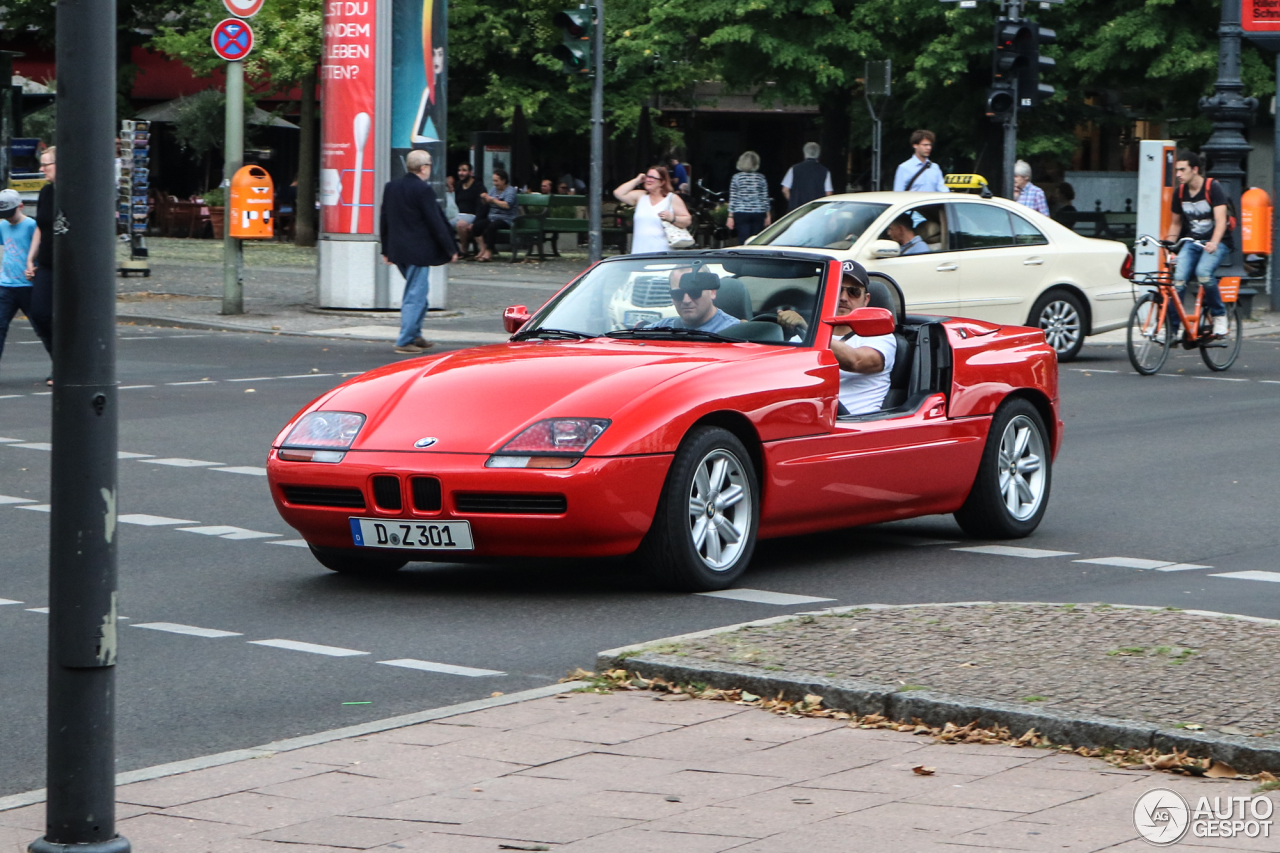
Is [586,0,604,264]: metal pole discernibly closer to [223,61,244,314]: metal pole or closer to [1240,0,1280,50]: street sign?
[223,61,244,314]: metal pole

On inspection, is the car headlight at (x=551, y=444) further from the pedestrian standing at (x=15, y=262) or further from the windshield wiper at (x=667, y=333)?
the pedestrian standing at (x=15, y=262)

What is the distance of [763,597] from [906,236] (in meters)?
10.6

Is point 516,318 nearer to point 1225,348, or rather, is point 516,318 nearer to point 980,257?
point 980,257

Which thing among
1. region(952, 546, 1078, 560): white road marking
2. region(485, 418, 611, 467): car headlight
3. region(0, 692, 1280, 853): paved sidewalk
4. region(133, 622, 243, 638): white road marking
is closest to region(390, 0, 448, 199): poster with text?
region(952, 546, 1078, 560): white road marking

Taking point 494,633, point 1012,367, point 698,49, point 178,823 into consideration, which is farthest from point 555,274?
point 178,823

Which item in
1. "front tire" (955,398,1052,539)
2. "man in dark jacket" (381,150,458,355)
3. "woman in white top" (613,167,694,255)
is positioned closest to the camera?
"front tire" (955,398,1052,539)

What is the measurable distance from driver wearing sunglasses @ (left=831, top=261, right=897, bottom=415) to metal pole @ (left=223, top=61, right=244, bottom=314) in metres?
13.2

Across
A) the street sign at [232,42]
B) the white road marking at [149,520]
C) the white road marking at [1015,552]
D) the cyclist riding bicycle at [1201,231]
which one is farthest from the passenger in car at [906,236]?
the white road marking at [149,520]

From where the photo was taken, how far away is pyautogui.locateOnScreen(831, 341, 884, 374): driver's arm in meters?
9.21

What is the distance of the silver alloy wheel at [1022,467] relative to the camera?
9.77 metres

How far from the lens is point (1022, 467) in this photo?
9.86 meters

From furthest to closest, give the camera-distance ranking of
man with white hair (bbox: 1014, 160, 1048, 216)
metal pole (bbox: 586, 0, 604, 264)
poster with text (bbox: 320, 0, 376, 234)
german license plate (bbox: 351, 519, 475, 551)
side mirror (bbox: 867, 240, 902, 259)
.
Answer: man with white hair (bbox: 1014, 160, 1048, 216) < poster with text (bbox: 320, 0, 376, 234) < metal pole (bbox: 586, 0, 604, 264) < side mirror (bbox: 867, 240, 902, 259) < german license plate (bbox: 351, 519, 475, 551)

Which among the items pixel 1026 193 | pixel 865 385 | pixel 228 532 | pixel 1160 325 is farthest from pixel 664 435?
pixel 1026 193

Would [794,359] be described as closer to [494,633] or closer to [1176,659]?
[494,633]
